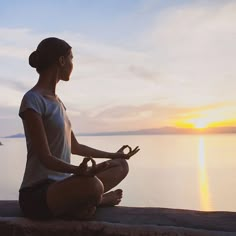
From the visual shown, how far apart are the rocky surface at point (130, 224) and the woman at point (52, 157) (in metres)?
0.10

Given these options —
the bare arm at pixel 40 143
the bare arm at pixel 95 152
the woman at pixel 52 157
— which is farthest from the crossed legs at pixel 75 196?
the bare arm at pixel 95 152

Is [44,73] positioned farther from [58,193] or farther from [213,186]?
[213,186]

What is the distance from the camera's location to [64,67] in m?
3.51

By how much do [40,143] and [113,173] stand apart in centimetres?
88

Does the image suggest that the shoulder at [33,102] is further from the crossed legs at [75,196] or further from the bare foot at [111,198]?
the bare foot at [111,198]

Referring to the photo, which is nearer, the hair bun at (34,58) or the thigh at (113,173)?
the hair bun at (34,58)

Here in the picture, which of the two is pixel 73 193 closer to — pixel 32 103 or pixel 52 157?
pixel 52 157

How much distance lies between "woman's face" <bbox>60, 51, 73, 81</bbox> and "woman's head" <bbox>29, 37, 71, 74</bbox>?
0.04m

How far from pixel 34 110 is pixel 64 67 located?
52 centimetres

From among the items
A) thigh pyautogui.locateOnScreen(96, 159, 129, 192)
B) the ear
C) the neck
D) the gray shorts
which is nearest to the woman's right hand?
the gray shorts

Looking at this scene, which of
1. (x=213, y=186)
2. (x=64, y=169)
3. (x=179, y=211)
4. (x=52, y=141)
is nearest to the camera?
(x=64, y=169)

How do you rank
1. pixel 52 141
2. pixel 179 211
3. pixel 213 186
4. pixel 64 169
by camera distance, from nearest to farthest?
pixel 64 169
pixel 52 141
pixel 179 211
pixel 213 186

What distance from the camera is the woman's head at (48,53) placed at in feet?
11.2

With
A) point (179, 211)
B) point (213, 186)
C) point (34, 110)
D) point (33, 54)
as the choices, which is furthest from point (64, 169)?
point (213, 186)
